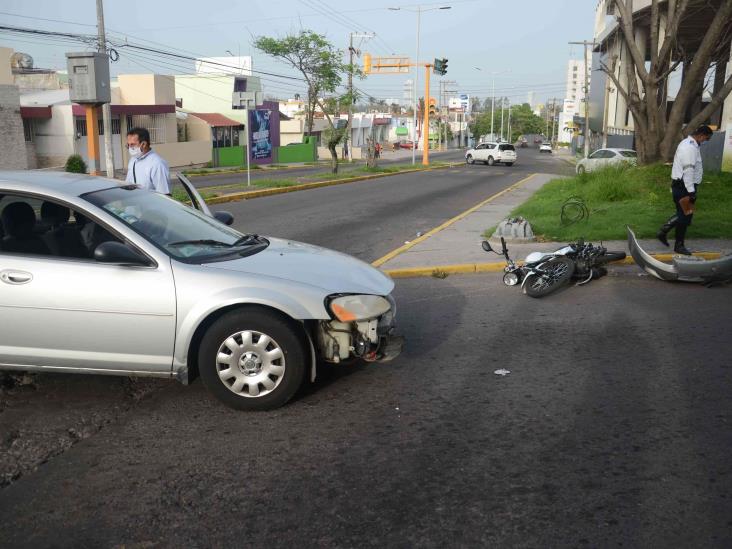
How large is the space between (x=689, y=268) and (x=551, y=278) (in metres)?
1.70

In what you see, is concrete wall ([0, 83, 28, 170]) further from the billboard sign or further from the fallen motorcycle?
the fallen motorcycle

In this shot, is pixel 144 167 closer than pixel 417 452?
No

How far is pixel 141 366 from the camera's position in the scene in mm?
4754

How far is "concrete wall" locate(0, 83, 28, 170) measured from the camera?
33.8 metres

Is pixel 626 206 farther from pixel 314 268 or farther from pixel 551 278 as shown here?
pixel 314 268

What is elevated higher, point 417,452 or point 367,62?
point 367,62

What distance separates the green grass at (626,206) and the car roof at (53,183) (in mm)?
7799

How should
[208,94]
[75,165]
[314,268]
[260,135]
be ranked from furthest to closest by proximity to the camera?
1. [260,135]
2. [208,94]
3. [75,165]
4. [314,268]

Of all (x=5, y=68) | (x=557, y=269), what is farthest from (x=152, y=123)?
(x=557, y=269)

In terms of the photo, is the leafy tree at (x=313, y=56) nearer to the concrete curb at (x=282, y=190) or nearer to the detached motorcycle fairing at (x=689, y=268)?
the concrete curb at (x=282, y=190)

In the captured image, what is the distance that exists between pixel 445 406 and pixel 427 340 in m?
1.64

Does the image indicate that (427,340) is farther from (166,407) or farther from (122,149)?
(122,149)

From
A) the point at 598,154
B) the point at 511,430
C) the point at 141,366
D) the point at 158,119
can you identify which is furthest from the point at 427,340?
the point at 158,119

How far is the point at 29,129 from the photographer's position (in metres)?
37.9
